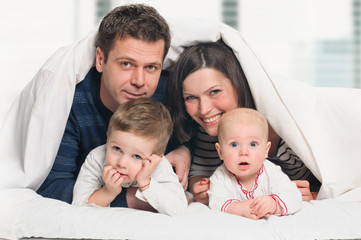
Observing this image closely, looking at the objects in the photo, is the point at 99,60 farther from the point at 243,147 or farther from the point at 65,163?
the point at 243,147

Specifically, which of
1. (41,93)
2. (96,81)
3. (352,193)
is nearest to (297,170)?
(352,193)

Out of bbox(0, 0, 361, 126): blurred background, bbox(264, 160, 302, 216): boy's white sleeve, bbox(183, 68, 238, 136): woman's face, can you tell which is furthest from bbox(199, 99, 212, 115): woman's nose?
bbox(0, 0, 361, 126): blurred background

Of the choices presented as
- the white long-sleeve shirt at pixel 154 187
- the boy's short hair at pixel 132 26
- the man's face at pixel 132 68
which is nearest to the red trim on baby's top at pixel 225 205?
the white long-sleeve shirt at pixel 154 187

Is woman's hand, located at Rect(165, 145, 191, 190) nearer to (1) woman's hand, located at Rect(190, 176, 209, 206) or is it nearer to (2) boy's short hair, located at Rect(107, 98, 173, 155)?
(1) woman's hand, located at Rect(190, 176, 209, 206)

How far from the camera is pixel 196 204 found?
154cm

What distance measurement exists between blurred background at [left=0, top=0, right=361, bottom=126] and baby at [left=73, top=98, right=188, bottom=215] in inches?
149

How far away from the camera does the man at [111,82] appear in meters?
1.69

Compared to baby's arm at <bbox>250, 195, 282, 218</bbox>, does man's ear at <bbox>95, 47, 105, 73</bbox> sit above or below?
above

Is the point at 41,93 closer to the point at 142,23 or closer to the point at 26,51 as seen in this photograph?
the point at 142,23

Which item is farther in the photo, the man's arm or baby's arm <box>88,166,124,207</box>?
the man's arm

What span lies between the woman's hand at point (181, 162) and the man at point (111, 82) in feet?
0.78

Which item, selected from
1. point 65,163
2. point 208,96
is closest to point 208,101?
point 208,96

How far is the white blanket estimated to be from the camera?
135 centimetres

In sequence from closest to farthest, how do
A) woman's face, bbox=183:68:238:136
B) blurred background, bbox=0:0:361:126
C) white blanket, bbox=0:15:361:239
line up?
white blanket, bbox=0:15:361:239 → woman's face, bbox=183:68:238:136 → blurred background, bbox=0:0:361:126
